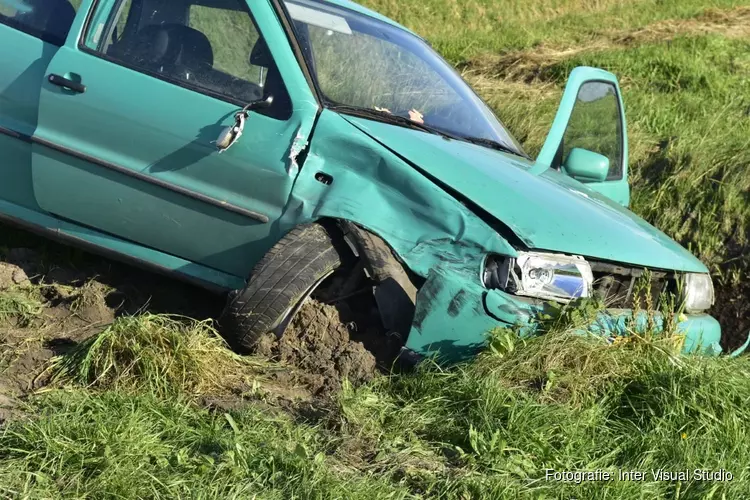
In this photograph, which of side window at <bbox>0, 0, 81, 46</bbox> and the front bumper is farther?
side window at <bbox>0, 0, 81, 46</bbox>

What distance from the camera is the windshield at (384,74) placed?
4.36 meters

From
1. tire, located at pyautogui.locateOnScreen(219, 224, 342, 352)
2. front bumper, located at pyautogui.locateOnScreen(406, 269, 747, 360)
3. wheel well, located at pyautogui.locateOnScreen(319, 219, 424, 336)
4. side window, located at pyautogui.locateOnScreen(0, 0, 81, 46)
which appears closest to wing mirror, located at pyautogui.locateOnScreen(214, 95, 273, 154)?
tire, located at pyautogui.locateOnScreen(219, 224, 342, 352)

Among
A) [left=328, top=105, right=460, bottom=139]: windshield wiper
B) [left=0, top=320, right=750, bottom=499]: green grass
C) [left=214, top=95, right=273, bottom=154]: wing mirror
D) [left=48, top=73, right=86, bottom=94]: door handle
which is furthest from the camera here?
[left=48, top=73, right=86, bottom=94]: door handle

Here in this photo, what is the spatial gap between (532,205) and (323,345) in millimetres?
1049

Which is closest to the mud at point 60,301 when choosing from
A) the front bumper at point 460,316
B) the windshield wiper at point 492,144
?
the front bumper at point 460,316

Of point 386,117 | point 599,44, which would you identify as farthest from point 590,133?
point 599,44

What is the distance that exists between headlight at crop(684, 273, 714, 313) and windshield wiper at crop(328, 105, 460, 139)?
1284 mm

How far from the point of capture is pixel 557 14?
51.1 feet

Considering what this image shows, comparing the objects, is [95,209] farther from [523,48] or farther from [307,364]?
[523,48]

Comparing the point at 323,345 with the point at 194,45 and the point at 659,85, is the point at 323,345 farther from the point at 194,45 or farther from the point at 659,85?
the point at 659,85

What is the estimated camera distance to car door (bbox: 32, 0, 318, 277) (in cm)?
409

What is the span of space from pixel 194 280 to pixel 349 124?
3.20 feet

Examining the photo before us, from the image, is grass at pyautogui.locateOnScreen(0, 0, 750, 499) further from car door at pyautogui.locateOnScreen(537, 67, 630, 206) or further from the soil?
car door at pyautogui.locateOnScreen(537, 67, 630, 206)

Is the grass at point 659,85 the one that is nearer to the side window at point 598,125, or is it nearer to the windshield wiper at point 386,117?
the side window at point 598,125
